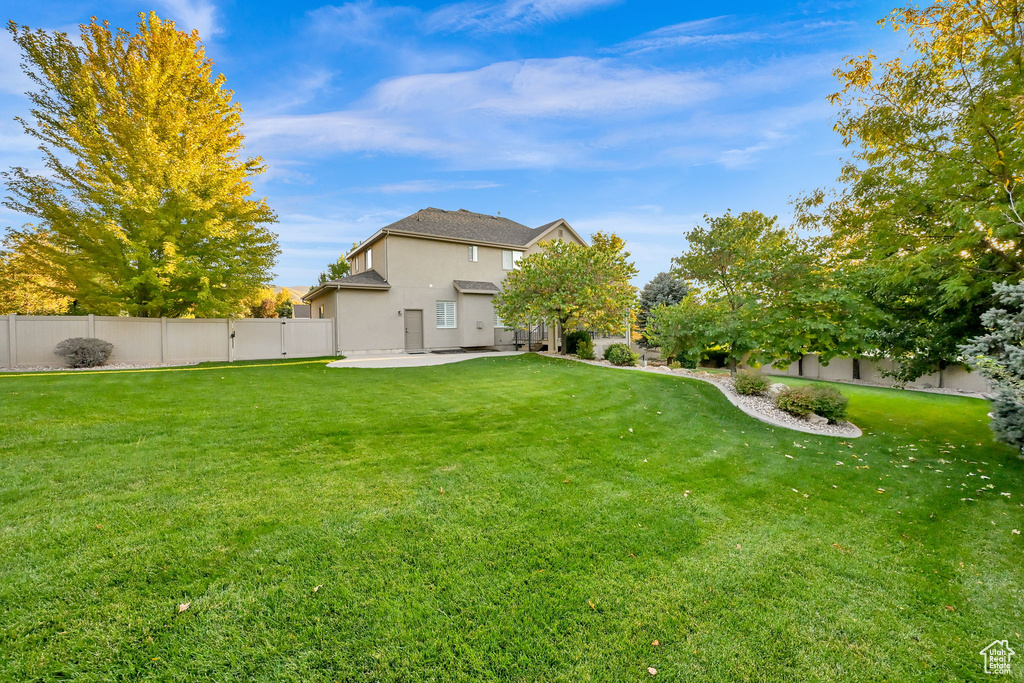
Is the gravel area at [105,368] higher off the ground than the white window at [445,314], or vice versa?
the white window at [445,314]

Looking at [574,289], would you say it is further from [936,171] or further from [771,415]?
[936,171]

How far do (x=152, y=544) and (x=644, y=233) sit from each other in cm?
2084

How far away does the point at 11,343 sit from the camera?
36.0 feet

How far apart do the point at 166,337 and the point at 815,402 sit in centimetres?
1885

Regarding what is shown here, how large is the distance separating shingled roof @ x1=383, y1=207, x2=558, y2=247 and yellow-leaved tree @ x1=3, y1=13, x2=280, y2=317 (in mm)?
6636

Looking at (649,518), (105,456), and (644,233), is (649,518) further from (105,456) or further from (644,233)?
(644,233)

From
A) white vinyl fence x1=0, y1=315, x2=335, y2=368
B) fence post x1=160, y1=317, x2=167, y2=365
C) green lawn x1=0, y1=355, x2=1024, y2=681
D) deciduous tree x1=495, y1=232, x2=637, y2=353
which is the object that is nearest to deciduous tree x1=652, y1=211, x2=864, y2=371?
deciduous tree x1=495, y1=232, x2=637, y2=353

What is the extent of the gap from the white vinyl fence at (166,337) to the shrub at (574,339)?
1015cm

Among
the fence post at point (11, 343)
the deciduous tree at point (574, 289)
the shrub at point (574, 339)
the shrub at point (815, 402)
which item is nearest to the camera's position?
the shrub at point (815, 402)

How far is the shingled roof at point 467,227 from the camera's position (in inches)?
725

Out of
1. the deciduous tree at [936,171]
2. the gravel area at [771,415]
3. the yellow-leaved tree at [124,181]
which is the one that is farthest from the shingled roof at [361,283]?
the deciduous tree at [936,171]

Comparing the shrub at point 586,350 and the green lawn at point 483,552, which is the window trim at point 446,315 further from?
the green lawn at point 483,552

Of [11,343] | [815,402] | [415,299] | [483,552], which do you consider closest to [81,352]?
[11,343]

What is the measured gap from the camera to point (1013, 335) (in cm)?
469
